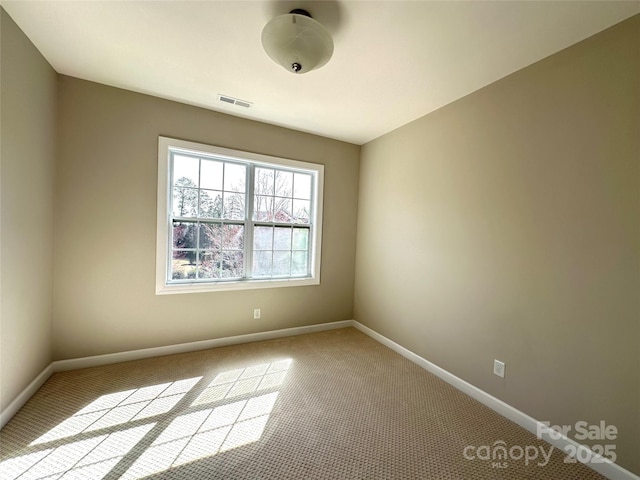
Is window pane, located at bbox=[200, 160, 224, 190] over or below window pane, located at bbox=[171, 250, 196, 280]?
over

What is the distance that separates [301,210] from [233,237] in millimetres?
936

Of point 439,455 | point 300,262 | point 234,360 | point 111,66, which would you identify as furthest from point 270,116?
point 439,455

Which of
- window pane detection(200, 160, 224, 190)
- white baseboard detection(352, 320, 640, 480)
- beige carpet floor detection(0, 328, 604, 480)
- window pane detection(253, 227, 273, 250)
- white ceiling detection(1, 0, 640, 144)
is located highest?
white ceiling detection(1, 0, 640, 144)

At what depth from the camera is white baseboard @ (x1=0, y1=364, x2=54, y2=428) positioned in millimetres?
1683

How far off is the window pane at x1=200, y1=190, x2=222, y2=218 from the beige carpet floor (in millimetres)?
1535

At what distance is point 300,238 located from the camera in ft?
→ 11.4

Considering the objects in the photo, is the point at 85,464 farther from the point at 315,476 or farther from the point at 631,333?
the point at 631,333

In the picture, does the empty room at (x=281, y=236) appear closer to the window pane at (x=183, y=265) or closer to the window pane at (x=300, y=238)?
the window pane at (x=183, y=265)

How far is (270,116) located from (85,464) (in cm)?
307

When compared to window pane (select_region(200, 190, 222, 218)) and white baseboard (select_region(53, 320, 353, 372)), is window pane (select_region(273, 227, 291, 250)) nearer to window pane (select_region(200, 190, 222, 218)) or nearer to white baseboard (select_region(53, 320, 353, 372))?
window pane (select_region(200, 190, 222, 218))

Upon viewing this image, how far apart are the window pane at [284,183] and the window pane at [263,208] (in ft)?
0.52

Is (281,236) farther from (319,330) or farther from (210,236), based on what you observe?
(319,330)

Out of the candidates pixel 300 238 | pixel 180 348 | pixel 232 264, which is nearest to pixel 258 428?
pixel 180 348

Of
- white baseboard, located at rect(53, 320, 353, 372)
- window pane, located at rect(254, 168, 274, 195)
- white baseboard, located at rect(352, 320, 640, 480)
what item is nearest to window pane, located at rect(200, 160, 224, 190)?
window pane, located at rect(254, 168, 274, 195)
